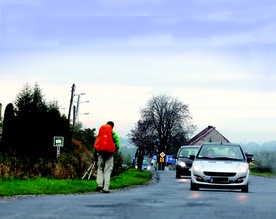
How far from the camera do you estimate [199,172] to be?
71.1ft

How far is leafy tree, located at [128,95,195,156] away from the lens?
→ 403 ft

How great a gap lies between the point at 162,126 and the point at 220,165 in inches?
4003

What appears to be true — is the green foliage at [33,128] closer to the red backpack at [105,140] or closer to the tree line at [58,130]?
the tree line at [58,130]

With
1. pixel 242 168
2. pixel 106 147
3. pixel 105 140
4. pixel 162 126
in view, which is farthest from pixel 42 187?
pixel 162 126

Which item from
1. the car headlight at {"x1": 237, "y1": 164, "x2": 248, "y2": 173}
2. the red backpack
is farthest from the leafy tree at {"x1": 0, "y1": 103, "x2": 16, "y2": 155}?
the red backpack

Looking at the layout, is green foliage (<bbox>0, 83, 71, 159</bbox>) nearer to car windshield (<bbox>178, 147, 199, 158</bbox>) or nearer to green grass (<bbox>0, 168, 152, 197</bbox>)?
car windshield (<bbox>178, 147, 199, 158</bbox>)

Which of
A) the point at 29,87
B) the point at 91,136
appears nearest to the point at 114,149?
the point at 29,87

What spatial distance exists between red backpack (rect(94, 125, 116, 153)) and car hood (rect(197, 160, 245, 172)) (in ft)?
11.1

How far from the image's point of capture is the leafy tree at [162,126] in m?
123

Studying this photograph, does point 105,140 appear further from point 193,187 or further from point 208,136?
point 208,136

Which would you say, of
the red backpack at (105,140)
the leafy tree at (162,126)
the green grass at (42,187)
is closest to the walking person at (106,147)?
the red backpack at (105,140)

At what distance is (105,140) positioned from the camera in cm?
1973

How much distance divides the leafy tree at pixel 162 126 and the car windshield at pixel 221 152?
326ft

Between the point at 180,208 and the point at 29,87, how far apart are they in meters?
57.7
